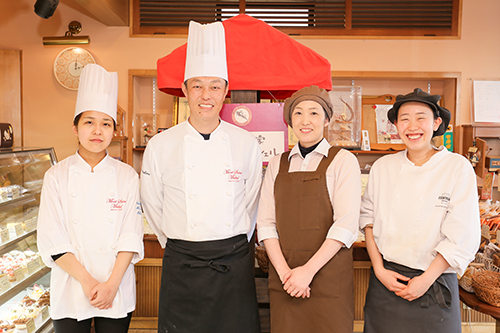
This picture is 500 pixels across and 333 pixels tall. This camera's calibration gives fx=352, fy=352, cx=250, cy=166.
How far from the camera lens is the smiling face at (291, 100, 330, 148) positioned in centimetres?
148

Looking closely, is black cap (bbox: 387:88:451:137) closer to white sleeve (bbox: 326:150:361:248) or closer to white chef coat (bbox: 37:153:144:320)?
white sleeve (bbox: 326:150:361:248)

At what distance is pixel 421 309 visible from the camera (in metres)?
1.41

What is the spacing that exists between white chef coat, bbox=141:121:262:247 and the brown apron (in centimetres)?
18

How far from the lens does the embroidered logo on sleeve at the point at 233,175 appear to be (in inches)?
60.1

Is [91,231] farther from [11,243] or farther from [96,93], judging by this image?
[11,243]

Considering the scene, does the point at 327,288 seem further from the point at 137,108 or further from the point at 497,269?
the point at 137,108

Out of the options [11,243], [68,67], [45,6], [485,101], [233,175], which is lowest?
[11,243]

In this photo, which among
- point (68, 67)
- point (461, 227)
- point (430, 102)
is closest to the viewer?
point (461, 227)

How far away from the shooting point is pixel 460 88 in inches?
134

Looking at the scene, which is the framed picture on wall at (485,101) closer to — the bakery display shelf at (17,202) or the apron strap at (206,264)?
the apron strap at (206,264)

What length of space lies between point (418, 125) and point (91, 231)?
1413 millimetres

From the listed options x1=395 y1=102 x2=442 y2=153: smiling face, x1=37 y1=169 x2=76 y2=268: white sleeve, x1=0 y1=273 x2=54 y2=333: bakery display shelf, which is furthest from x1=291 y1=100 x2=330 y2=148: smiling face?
x1=0 y1=273 x2=54 y2=333: bakery display shelf

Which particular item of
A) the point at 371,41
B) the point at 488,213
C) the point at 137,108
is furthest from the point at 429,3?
the point at 137,108

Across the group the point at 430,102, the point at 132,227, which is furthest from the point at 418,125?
Result: the point at 132,227
